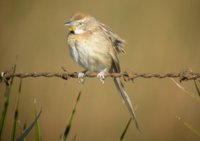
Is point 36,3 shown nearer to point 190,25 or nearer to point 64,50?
point 64,50

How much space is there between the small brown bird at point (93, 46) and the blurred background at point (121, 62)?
1.63 meters

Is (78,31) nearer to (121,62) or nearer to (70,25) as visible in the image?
A: (70,25)

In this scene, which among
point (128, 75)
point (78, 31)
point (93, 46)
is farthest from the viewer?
point (78, 31)

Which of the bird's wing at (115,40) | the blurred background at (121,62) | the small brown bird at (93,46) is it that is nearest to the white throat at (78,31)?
the small brown bird at (93,46)

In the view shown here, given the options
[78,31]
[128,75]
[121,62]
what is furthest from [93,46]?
[121,62]

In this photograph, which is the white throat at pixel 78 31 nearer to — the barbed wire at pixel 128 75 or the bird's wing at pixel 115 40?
the bird's wing at pixel 115 40

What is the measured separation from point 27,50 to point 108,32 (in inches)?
132

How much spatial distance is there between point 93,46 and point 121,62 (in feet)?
9.14

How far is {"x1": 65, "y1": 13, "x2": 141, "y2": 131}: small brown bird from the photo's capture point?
21.4ft

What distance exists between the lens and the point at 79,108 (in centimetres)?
902

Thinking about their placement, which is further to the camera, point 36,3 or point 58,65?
point 36,3

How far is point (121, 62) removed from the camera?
30.5 feet

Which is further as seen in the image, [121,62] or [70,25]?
[121,62]

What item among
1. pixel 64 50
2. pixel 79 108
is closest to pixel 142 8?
pixel 64 50
